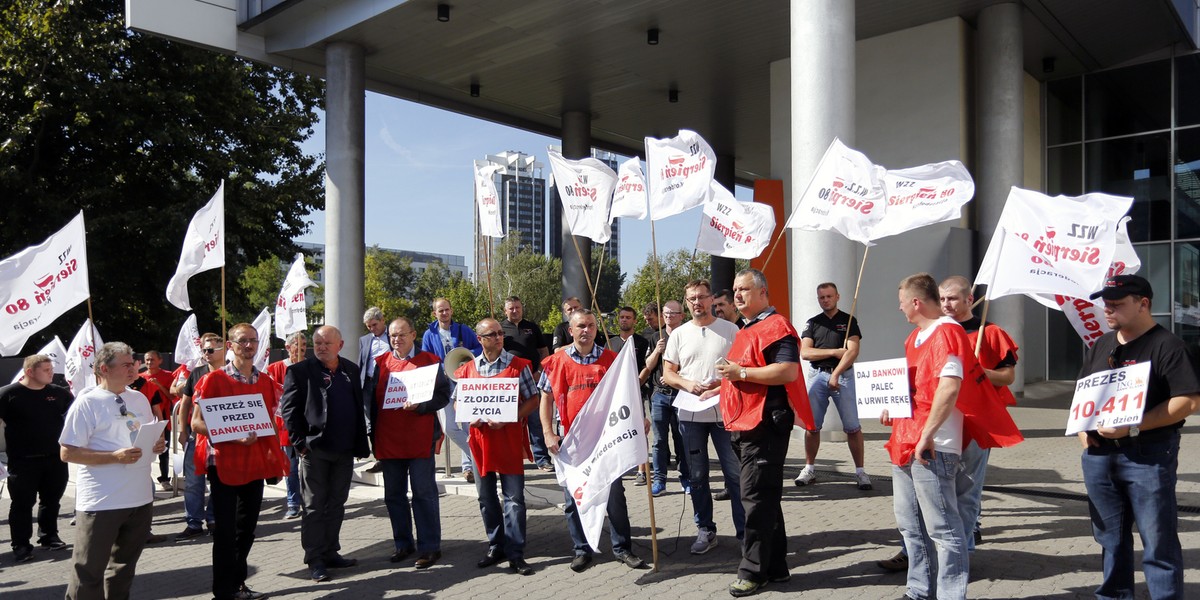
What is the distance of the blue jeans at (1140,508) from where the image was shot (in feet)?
14.9

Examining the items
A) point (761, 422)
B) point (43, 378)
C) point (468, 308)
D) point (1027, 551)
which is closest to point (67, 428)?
point (43, 378)

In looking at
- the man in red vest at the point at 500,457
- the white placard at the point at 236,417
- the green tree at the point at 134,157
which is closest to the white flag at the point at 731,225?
the man in red vest at the point at 500,457

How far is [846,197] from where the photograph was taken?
754cm

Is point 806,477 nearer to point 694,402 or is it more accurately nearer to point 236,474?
point 694,402

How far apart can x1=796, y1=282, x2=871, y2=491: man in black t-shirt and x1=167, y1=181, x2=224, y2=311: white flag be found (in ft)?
19.5

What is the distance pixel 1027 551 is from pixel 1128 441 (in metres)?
2.10

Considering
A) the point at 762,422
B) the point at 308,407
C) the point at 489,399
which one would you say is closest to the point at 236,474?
the point at 308,407

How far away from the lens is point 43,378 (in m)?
8.23

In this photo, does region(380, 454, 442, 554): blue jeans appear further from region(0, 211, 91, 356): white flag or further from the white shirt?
region(0, 211, 91, 356): white flag

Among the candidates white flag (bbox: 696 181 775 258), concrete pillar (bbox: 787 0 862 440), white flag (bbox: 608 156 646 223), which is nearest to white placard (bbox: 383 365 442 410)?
white flag (bbox: 696 181 775 258)

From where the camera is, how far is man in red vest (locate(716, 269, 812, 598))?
5656 mm

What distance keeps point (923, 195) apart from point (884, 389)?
271 cm

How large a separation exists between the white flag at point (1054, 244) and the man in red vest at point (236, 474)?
5.13 metres

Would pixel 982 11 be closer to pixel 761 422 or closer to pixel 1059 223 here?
pixel 1059 223
